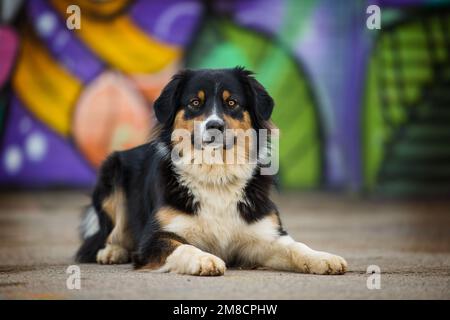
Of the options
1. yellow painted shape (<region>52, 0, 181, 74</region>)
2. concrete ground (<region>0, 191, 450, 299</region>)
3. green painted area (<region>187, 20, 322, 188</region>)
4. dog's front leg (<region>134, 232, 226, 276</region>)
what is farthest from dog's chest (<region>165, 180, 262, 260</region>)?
yellow painted shape (<region>52, 0, 181, 74</region>)

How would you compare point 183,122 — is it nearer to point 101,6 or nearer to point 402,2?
point 402,2

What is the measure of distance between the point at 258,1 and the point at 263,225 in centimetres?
1011

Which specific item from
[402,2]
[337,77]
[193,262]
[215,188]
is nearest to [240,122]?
[215,188]

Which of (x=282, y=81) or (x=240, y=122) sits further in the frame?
(x=282, y=81)

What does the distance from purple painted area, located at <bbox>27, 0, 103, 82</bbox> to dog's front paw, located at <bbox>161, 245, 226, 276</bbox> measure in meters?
10.4

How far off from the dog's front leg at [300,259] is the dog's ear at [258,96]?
3.09ft

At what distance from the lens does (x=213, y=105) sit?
5.22 meters

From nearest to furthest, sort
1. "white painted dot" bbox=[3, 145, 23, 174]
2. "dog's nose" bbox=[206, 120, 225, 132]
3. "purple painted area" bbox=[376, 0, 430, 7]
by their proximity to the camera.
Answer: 1. "dog's nose" bbox=[206, 120, 225, 132]
2. "purple painted area" bbox=[376, 0, 430, 7]
3. "white painted dot" bbox=[3, 145, 23, 174]

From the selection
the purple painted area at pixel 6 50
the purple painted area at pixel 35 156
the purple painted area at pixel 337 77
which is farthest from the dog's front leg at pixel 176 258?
the purple painted area at pixel 6 50

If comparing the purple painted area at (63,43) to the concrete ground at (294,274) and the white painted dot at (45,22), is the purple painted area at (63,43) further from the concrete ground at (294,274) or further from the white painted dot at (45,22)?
the concrete ground at (294,274)

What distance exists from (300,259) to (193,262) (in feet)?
2.46

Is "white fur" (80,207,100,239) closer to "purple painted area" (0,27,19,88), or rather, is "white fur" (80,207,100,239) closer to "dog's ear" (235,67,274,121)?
"dog's ear" (235,67,274,121)

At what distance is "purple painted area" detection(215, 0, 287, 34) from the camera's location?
48.4 feet

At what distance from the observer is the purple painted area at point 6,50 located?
1456cm
